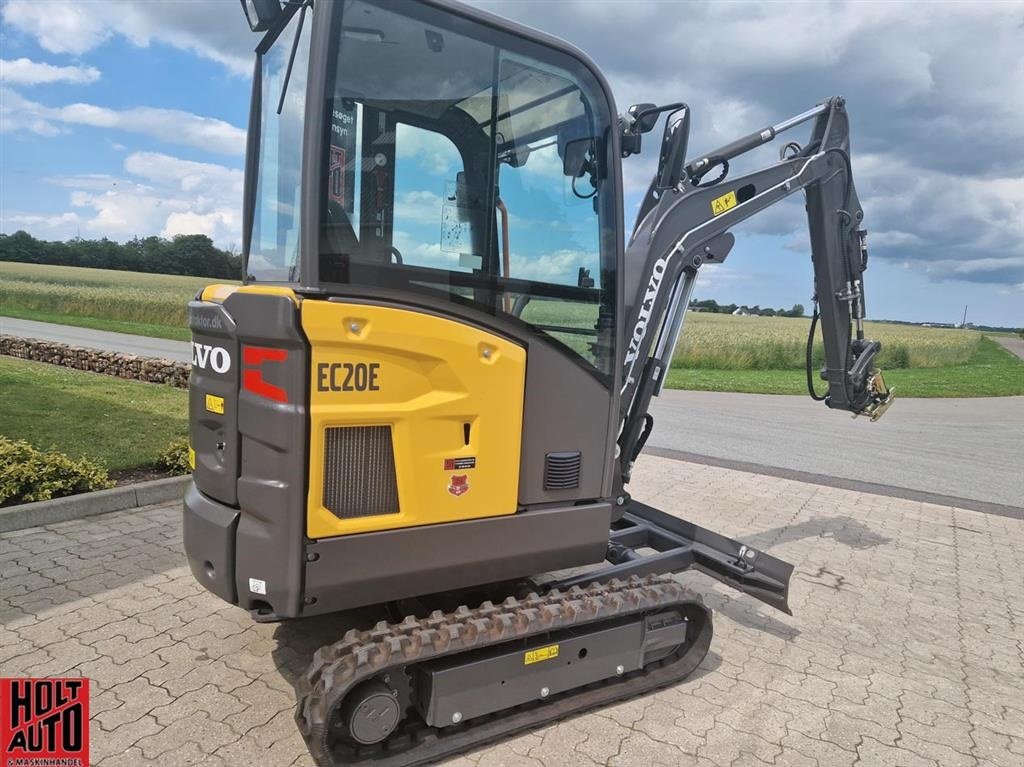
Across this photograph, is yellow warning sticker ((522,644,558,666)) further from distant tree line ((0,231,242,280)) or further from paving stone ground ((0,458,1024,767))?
distant tree line ((0,231,242,280))

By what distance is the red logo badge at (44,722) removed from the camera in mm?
2783

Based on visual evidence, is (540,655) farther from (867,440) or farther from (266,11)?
(867,440)

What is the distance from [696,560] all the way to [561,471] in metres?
1.40

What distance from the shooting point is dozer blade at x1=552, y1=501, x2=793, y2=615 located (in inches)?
153

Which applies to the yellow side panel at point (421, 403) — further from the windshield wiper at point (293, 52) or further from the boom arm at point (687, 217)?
the boom arm at point (687, 217)

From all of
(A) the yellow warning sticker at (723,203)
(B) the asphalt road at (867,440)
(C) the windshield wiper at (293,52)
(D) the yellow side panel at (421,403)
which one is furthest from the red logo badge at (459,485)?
(B) the asphalt road at (867,440)

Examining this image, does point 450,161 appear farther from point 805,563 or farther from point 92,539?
point 805,563

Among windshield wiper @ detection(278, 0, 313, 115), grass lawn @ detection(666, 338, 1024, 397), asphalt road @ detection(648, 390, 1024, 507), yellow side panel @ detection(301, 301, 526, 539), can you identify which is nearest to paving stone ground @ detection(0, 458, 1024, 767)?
yellow side panel @ detection(301, 301, 526, 539)

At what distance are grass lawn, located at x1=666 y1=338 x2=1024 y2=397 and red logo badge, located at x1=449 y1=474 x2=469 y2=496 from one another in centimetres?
1563

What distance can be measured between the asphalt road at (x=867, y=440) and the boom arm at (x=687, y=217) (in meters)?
4.92

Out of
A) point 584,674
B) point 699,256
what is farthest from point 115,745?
point 699,256

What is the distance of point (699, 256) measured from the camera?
4047 mm

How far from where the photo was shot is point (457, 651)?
2.78 metres

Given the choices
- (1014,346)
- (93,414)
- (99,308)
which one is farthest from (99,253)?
(1014,346)
